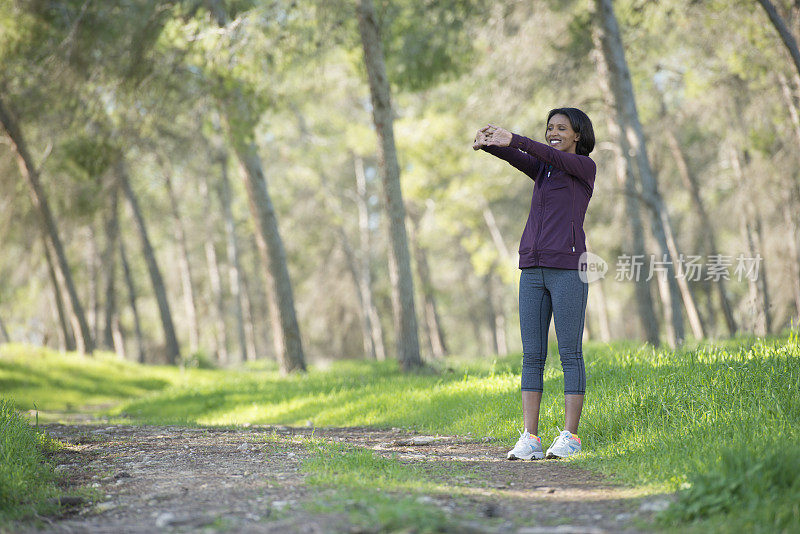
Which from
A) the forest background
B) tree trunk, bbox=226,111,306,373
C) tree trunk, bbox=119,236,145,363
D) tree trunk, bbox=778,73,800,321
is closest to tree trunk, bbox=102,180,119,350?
the forest background

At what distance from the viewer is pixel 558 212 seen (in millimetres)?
4762

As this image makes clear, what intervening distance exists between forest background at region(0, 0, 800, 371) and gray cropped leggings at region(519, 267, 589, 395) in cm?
337

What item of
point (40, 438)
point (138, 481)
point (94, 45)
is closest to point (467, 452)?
point (138, 481)

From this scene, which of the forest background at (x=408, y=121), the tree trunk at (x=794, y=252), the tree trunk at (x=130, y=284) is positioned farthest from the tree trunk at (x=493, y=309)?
the tree trunk at (x=794, y=252)

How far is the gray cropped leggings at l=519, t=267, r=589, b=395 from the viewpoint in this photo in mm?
4746

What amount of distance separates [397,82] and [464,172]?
10714 millimetres

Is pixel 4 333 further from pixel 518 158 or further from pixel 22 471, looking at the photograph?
pixel 518 158

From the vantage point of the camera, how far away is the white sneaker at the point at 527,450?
482cm

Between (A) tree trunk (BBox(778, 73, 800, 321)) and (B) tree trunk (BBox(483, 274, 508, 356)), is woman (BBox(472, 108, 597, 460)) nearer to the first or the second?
(A) tree trunk (BBox(778, 73, 800, 321))

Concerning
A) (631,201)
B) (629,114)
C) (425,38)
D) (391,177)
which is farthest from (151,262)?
(629,114)

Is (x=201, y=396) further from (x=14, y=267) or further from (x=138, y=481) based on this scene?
(x=14, y=267)

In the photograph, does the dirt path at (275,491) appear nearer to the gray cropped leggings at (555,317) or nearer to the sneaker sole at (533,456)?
the sneaker sole at (533,456)

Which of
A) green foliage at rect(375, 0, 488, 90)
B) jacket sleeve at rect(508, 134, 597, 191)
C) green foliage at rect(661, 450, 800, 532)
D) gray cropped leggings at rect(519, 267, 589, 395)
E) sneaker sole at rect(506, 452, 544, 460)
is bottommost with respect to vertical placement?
sneaker sole at rect(506, 452, 544, 460)

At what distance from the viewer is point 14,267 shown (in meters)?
24.1
